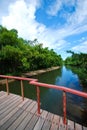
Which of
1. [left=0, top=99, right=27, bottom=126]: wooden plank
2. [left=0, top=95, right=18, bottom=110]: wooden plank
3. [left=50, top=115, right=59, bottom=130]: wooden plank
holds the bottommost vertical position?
[left=50, top=115, right=59, bottom=130]: wooden plank

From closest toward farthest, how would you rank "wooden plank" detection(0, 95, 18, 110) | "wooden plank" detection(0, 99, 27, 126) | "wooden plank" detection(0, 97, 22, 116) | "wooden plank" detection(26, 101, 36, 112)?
"wooden plank" detection(0, 99, 27, 126)
"wooden plank" detection(0, 97, 22, 116)
"wooden plank" detection(26, 101, 36, 112)
"wooden plank" detection(0, 95, 18, 110)

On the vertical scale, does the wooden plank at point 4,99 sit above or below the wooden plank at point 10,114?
above

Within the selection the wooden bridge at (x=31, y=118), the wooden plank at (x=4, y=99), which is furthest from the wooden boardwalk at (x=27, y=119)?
the wooden plank at (x=4, y=99)

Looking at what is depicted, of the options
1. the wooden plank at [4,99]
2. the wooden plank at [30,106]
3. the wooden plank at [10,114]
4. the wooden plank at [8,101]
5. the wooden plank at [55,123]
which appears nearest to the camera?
the wooden plank at [55,123]

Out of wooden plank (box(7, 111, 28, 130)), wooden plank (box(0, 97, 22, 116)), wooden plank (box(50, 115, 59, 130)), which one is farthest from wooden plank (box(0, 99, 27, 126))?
wooden plank (box(50, 115, 59, 130))

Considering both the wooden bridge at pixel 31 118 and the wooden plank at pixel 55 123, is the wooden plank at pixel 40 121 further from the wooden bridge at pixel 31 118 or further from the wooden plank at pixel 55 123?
the wooden plank at pixel 55 123

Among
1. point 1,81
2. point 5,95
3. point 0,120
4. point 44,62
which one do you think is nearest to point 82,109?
point 5,95

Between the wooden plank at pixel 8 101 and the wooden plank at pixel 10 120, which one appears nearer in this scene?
the wooden plank at pixel 10 120

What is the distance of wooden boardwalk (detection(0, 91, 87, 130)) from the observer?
3.39 meters

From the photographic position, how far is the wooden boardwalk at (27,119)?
339cm

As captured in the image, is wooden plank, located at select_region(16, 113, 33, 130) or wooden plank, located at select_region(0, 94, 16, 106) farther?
wooden plank, located at select_region(0, 94, 16, 106)

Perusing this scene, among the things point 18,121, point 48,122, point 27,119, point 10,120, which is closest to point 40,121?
point 48,122

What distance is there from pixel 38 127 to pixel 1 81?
49.1ft

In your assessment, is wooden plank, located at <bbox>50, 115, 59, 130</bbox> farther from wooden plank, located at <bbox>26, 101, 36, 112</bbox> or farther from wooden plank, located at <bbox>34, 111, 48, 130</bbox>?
wooden plank, located at <bbox>26, 101, 36, 112</bbox>
